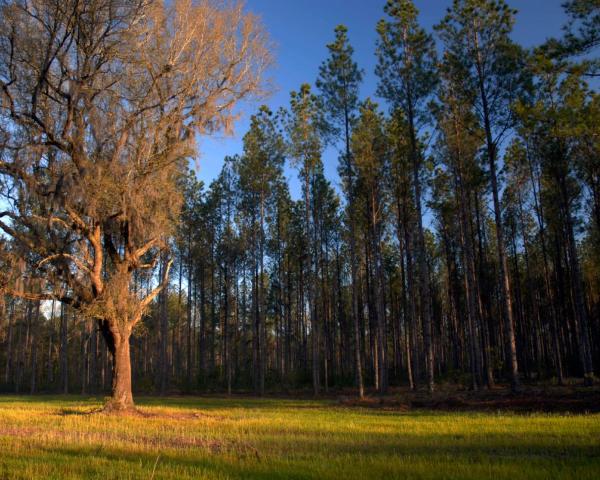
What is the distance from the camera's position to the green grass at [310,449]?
6.44m

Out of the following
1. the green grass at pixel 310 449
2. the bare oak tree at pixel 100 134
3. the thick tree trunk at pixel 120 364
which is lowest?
the green grass at pixel 310 449

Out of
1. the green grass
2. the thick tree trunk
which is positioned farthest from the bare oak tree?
the green grass

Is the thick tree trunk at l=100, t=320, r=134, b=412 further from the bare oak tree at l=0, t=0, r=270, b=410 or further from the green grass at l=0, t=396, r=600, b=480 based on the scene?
the green grass at l=0, t=396, r=600, b=480

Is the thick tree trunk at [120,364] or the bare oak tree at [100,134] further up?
the bare oak tree at [100,134]

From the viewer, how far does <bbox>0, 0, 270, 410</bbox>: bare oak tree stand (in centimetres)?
1756

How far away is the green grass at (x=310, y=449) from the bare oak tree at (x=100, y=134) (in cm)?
591

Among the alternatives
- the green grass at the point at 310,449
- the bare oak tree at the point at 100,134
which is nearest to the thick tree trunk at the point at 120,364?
the bare oak tree at the point at 100,134

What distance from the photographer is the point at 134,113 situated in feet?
62.4

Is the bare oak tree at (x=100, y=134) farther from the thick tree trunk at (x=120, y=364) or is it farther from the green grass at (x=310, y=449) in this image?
the green grass at (x=310, y=449)

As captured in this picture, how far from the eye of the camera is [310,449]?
876 centimetres

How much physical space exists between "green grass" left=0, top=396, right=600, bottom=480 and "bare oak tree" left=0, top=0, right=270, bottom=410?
5.91 m

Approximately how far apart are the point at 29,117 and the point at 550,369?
125ft

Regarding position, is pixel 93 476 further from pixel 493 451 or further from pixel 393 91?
pixel 393 91

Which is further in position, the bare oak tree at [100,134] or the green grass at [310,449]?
the bare oak tree at [100,134]
